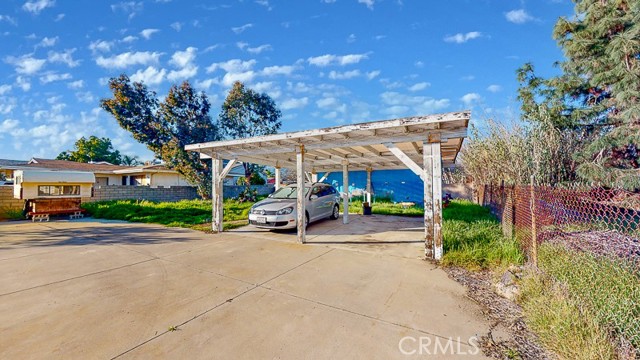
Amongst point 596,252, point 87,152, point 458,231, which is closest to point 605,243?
point 596,252

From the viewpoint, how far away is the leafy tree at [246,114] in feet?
53.8

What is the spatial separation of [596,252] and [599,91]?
11.0m

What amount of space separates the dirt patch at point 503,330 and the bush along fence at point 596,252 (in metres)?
0.53

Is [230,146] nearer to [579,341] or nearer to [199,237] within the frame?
[199,237]

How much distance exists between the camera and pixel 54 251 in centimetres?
569

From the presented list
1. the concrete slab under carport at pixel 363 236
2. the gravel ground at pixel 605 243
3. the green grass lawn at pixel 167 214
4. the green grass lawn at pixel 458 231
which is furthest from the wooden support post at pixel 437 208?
the green grass lawn at pixel 167 214

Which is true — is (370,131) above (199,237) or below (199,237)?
above

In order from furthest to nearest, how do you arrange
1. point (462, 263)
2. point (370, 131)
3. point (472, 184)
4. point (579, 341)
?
point (472, 184) → point (370, 131) → point (462, 263) → point (579, 341)

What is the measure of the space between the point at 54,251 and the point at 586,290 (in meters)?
9.10

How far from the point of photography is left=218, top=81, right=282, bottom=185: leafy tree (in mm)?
16406

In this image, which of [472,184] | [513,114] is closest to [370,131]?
[513,114]

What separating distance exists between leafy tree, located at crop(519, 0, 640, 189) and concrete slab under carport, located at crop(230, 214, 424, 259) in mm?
5773

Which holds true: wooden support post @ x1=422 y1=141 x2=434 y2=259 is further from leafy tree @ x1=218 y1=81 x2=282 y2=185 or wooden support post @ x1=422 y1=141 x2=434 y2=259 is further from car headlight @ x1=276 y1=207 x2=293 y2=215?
leafy tree @ x1=218 y1=81 x2=282 y2=185

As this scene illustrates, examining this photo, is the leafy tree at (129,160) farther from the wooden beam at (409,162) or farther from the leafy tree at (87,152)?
the wooden beam at (409,162)
